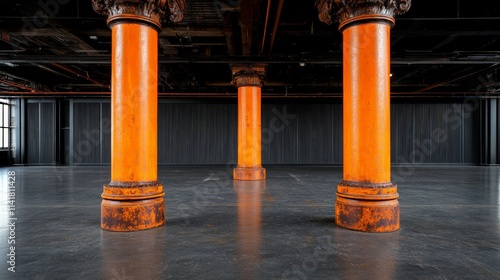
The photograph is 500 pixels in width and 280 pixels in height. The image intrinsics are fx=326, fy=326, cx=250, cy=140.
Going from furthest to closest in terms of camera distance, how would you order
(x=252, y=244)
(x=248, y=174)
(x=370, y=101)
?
(x=248, y=174), (x=370, y=101), (x=252, y=244)

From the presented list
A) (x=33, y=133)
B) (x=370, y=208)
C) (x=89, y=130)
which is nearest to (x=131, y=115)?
(x=370, y=208)

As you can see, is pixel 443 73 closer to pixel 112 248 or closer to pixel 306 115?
pixel 306 115

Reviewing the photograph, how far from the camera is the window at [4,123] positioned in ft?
72.6

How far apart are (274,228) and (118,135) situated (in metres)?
3.09

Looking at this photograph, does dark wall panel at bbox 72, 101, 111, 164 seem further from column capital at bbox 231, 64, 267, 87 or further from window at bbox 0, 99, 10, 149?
column capital at bbox 231, 64, 267, 87

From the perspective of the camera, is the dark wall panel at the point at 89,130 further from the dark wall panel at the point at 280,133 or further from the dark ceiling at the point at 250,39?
the dark wall panel at the point at 280,133

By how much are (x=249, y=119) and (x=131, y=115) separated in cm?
837

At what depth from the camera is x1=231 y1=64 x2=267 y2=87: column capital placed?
43.9ft

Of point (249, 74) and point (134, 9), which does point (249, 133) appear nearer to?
point (249, 74)

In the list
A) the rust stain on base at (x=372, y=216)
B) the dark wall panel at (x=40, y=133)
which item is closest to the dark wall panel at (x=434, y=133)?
the rust stain on base at (x=372, y=216)

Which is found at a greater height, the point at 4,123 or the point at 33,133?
the point at 4,123

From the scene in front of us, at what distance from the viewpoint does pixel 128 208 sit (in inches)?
211

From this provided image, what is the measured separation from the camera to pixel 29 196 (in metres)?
9.12

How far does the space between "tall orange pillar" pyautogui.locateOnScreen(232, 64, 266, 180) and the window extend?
717 inches
